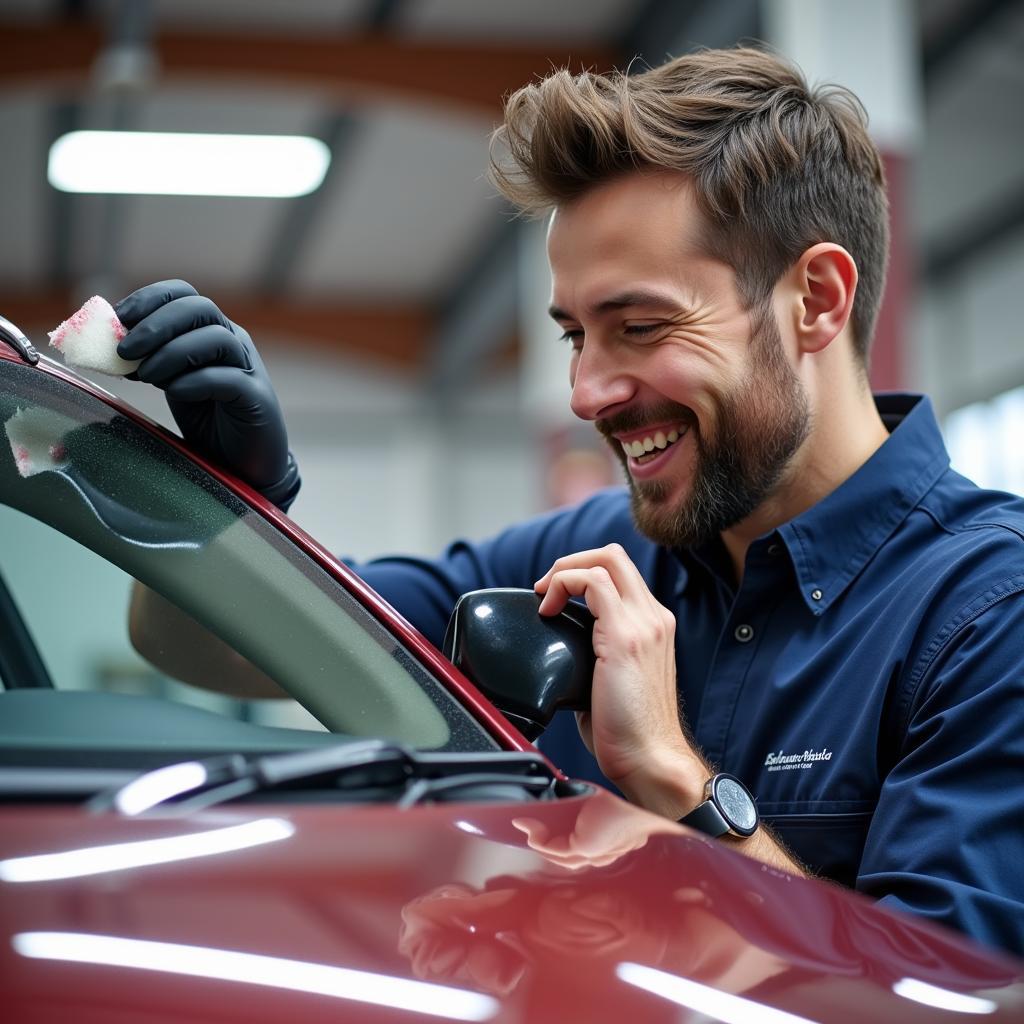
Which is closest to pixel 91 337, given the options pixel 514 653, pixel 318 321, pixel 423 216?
pixel 514 653

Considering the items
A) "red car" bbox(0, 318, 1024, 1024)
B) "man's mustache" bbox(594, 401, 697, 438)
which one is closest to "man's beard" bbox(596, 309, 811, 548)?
"man's mustache" bbox(594, 401, 697, 438)

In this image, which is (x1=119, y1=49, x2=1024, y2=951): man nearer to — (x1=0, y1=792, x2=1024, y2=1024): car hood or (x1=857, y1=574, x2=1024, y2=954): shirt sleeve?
(x1=857, y1=574, x2=1024, y2=954): shirt sleeve

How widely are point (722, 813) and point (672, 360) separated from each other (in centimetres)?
55

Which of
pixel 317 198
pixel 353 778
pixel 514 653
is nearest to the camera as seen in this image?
pixel 353 778

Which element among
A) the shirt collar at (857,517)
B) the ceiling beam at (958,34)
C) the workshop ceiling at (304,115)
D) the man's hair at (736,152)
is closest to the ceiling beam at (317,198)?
the workshop ceiling at (304,115)

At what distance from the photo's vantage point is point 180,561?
49.0 inches

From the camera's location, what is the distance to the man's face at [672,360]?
1.58m

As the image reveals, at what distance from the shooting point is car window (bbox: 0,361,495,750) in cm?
119

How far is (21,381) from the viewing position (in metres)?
1.26

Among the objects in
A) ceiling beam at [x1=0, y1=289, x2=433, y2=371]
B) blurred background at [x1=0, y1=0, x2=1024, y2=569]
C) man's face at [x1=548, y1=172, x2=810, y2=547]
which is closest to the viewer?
man's face at [x1=548, y1=172, x2=810, y2=547]

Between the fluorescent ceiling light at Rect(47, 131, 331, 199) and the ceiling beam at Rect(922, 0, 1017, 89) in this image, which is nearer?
the ceiling beam at Rect(922, 0, 1017, 89)

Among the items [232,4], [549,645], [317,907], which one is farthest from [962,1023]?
[232,4]

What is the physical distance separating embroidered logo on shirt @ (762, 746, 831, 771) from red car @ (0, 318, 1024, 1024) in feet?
1.31

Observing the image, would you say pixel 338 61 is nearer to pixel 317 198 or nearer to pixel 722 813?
pixel 317 198
